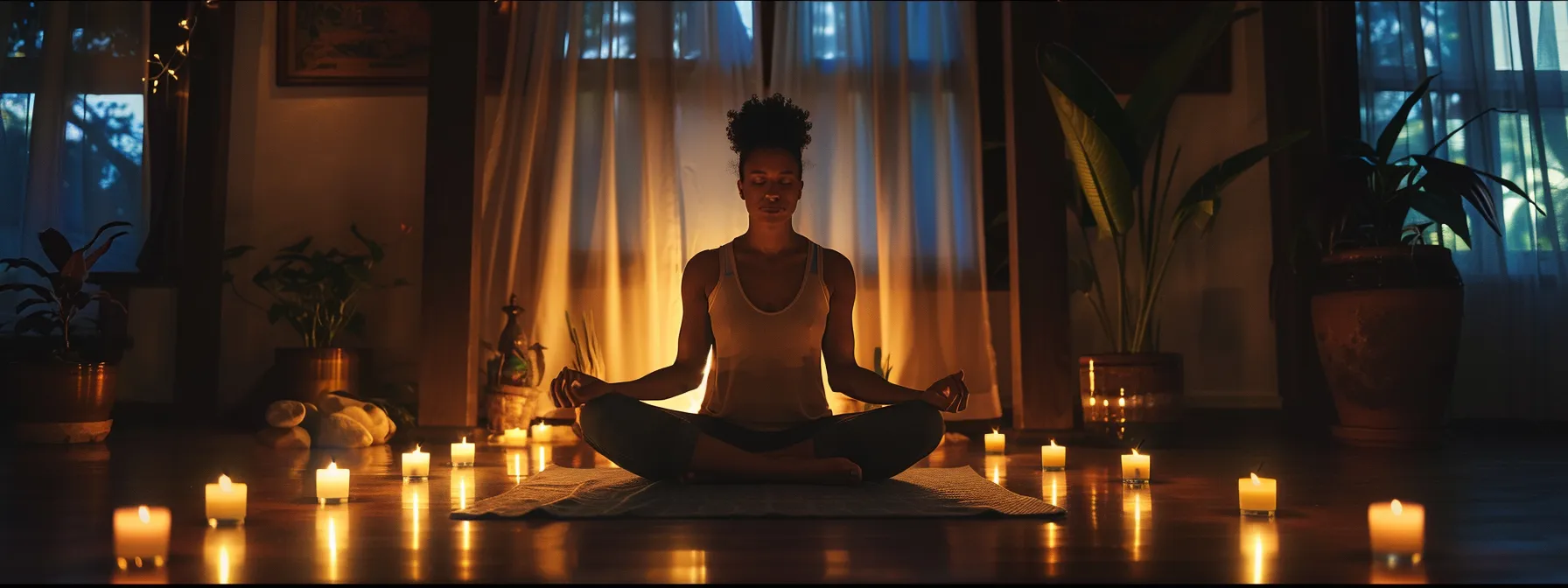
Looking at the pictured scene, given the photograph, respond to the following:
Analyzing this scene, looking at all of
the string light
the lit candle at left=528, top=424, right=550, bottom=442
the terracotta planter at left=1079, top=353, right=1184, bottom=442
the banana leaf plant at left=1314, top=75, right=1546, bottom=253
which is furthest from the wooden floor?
the string light

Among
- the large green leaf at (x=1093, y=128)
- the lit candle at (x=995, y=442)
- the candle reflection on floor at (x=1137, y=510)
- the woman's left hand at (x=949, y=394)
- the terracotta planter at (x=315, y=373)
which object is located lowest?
the candle reflection on floor at (x=1137, y=510)

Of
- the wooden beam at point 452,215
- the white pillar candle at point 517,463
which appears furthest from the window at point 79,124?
the white pillar candle at point 517,463

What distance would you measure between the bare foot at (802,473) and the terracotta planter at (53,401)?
2.34 metres

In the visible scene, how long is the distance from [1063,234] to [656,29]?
1629mm

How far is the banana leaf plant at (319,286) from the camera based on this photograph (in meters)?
3.96

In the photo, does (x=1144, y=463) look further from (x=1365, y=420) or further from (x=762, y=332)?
(x=1365, y=420)

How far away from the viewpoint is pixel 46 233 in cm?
345

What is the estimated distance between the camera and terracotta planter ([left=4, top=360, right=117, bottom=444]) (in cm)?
338

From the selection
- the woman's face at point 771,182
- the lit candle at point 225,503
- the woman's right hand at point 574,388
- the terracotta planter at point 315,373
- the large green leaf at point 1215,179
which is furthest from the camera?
the terracotta planter at point 315,373

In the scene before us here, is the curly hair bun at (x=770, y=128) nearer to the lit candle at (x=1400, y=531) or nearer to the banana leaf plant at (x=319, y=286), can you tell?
the lit candle at (x=1400, y=531)

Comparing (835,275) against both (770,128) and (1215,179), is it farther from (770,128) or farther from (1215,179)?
(1215,179)

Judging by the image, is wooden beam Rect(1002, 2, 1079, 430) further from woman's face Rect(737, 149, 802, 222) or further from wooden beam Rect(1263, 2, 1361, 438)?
woman's face Rect(737, 149, 802, 222)

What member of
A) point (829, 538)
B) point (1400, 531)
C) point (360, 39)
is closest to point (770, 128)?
point (829, 538)

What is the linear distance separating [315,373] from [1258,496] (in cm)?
309
